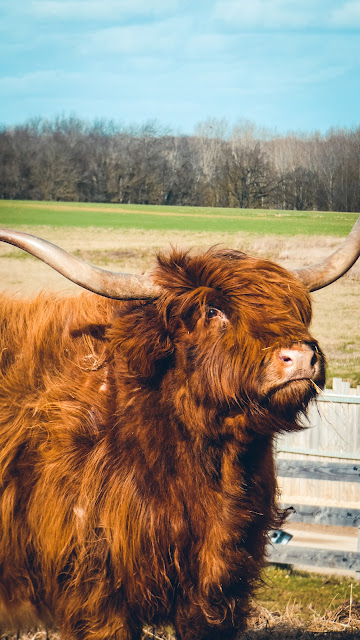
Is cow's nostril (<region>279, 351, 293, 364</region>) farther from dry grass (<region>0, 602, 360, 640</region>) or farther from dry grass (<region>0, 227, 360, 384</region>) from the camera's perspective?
dry grass (<region>0, 227, 360, 384</region>)

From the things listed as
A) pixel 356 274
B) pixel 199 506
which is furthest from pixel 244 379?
pixel 356 274

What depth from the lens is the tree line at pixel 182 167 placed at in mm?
8023

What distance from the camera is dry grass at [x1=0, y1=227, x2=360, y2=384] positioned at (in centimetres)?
865

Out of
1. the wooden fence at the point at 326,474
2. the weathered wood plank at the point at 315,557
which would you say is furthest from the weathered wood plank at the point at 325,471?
the weathered wood plank at the point at 315,557

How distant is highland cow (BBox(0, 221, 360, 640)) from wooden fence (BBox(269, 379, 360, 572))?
375 cm

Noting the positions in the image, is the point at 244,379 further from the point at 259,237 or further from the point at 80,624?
the point at 259,237

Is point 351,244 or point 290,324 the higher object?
point 351,244

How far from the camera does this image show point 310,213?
802 centimetres

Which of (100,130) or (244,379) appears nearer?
(244,379)

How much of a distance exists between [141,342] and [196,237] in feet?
21.5

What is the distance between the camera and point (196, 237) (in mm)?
9281

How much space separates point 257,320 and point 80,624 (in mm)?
1660

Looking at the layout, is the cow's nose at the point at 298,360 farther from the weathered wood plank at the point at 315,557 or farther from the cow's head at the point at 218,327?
the weathered wood plank at the point at 315,557

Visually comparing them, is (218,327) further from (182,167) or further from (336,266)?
(182,167)
